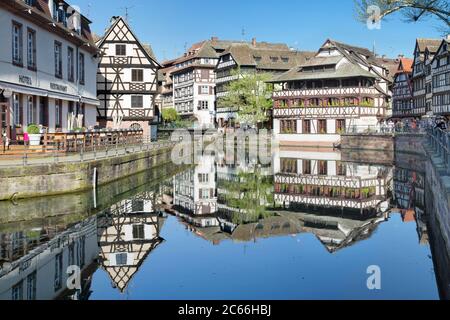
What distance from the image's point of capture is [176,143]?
170ft

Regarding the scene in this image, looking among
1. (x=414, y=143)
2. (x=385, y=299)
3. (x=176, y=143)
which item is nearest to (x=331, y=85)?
(x=414, y=143)

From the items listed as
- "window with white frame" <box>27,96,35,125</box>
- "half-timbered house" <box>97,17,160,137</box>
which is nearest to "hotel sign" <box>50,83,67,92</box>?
"window with white frame" <box>27,96,35,125</box>

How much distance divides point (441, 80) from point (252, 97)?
73.1ft

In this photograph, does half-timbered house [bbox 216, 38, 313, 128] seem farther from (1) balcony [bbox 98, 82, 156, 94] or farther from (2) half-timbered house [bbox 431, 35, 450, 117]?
(1) balcony [bbox 98, 82, 156, 94]

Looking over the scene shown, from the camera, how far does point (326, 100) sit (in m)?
64.5

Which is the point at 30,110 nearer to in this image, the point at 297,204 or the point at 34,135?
the point at 34,135

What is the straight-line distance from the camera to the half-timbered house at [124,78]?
53.2 metres

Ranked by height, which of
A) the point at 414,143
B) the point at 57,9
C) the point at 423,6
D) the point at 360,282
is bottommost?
the point at 360,282

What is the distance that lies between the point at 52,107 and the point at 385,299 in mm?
26871

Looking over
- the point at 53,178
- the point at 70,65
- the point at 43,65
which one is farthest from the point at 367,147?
the point at 53,178

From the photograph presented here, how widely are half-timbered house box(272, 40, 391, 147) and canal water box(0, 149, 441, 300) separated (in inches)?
1275

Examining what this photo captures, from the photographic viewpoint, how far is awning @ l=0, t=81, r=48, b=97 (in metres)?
25.7

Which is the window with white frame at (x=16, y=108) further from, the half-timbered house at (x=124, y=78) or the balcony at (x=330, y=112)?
the balcony at (x=330, y=112)
